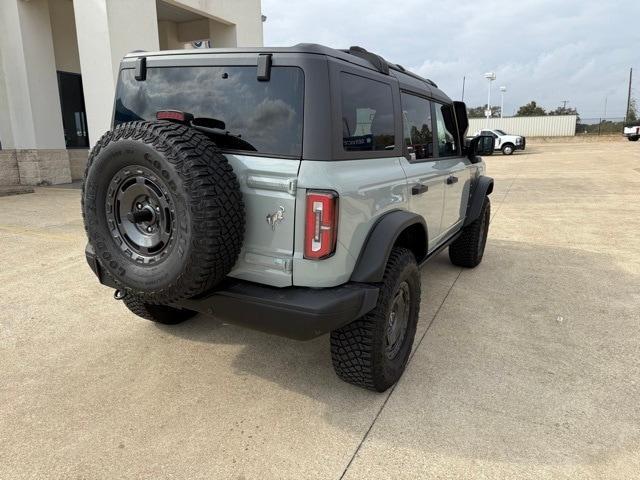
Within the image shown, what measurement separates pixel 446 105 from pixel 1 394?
4.18m

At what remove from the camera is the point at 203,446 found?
93.4 inches

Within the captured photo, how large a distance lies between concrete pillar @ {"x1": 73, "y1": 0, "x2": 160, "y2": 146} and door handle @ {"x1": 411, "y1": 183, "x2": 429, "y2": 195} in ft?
28.1

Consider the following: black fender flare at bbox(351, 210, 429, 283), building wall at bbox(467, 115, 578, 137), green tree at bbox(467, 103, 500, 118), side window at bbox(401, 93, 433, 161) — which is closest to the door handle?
side window at bbox(401, 93, 433, 161)

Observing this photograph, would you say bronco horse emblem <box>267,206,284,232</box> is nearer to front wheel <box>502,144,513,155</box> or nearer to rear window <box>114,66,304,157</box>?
rear window <box>114,66,304,157</box>

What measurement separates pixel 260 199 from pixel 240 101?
0.57m

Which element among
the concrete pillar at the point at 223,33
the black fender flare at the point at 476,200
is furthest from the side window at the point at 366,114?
the concrete pillar at the point at 223,33

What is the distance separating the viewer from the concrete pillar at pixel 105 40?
9562 millimetres

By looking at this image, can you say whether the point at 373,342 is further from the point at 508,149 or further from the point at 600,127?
the point at 600,127

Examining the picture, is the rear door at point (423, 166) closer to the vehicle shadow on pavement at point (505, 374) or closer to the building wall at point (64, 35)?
the vehicle shadow on pavement at point (505, 374)

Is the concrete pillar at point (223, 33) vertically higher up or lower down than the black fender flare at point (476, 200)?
higher up

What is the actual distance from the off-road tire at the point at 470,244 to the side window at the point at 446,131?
39.6 inches

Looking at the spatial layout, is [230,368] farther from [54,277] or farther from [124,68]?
[54,277]

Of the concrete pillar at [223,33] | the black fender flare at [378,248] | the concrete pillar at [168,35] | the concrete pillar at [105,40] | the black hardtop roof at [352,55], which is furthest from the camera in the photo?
the concrete pillar at [168,35]

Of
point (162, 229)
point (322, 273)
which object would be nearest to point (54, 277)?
point (162, 229)
